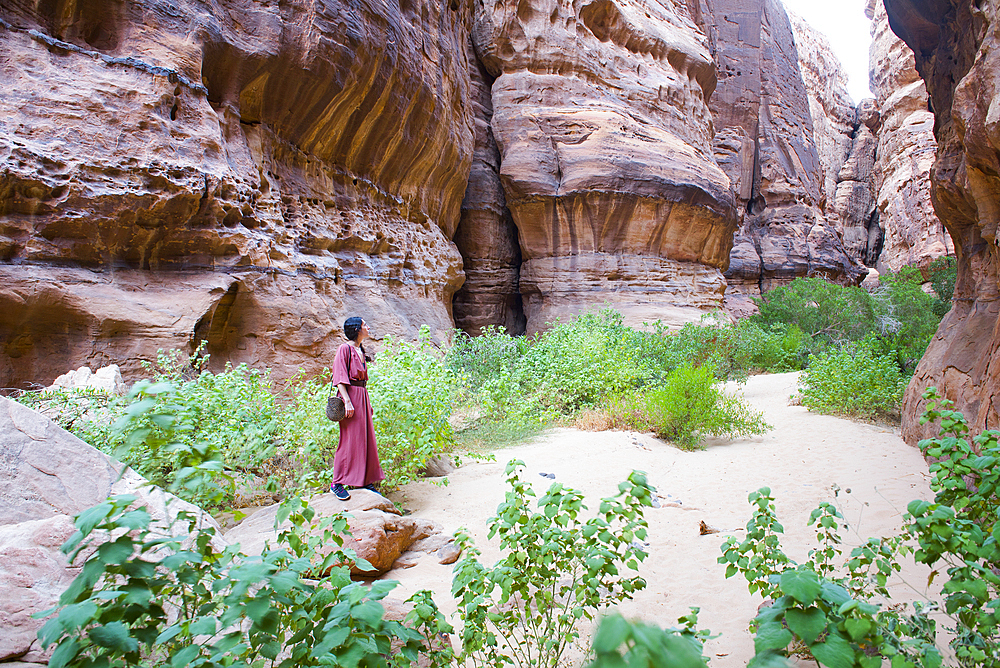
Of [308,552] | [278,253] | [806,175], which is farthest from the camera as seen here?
[806,175]

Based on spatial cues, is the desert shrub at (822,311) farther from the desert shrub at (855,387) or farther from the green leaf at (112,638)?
the green leaf at (112,638)

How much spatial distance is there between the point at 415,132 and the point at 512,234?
5.20 m

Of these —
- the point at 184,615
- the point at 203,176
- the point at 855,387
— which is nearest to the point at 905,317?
the point at 855,387

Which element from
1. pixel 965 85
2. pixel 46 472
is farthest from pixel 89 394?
pixel 965 85

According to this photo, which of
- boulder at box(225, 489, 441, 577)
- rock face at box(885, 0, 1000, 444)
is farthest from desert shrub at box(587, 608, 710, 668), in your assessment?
rock face at box(885, 0, 1000, 444)

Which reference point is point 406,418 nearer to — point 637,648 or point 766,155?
point 637,648

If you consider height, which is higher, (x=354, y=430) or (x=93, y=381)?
(x=354, y=430)

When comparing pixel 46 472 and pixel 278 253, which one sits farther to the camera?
pixel 278 253

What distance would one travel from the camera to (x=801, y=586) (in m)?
1.27

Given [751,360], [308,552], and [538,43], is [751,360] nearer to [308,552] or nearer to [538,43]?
[538,43]

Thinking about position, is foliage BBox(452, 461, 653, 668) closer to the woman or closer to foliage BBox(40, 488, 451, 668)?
foliage BBox(40, 488, 451, 668)

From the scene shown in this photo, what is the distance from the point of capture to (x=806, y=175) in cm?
2375

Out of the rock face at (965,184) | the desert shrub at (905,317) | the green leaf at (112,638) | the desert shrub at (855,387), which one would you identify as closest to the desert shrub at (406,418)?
the green leaf at (112,638)

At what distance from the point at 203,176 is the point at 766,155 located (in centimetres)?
2283
